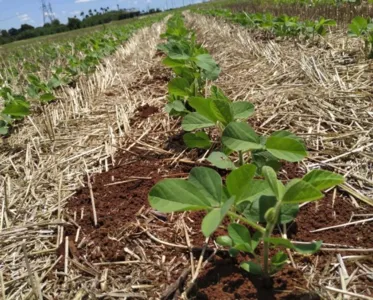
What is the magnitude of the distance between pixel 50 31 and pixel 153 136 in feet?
160

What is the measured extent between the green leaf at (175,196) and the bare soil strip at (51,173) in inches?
15.9

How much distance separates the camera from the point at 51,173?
6.24ft

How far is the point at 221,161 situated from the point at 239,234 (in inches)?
14.1

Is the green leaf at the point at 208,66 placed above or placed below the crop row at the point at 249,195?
above

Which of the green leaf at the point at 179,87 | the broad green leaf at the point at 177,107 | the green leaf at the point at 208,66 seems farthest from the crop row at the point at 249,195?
the green leaf at the point at 208,66

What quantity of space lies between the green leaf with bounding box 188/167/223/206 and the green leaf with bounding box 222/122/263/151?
0.80 feet

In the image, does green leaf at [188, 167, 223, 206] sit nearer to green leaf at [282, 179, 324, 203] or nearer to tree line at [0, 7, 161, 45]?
green leaf at [282, 179, 324, 203]

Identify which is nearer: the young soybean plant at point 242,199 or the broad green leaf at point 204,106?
the young soybean plant at point 242,199

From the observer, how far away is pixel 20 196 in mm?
1727

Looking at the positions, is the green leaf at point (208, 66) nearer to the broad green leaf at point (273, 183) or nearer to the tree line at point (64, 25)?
the broad green leaf at point (273, 183)

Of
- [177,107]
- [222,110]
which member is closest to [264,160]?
[222,110]

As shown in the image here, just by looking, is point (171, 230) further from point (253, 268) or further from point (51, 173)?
point (51, 173)

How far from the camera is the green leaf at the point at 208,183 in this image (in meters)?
0.99

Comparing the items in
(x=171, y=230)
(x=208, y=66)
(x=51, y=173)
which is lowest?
(x=171, y=230)
